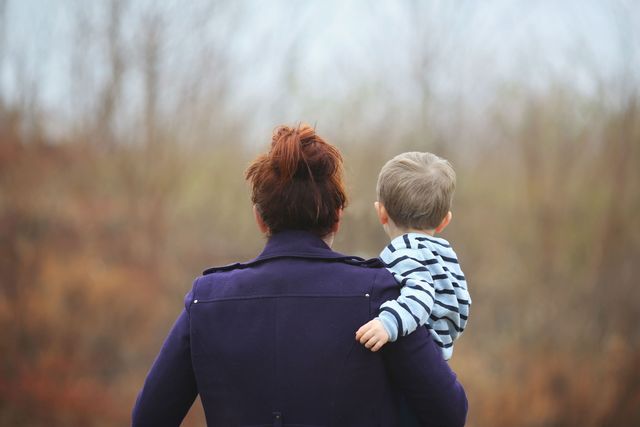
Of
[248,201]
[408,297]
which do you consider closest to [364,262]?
[408,297]

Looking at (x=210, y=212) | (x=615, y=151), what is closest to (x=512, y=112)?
(x=615, y=151)

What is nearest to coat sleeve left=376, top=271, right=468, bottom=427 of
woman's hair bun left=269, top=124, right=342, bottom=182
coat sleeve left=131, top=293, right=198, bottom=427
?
woman's hair bun left=269, top=124, right=342, bottom=182

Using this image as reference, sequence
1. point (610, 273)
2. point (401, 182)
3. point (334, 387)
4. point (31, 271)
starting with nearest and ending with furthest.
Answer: point (334, 387)
point (401, 182)
point (31, 271)
point (610, 273)

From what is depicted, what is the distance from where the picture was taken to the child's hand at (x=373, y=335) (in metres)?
1.60

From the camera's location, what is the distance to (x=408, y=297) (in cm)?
171

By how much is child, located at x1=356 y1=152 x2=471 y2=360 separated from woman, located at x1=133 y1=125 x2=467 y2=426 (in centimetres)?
7

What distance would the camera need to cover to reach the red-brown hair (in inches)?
68.4

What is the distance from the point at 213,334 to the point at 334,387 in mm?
317

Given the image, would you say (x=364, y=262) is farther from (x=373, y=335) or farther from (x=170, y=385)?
(x=170, y=385)

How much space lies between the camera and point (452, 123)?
342 inches

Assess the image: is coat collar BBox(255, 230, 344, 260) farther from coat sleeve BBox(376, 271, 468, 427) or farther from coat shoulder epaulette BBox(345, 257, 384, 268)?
coat sleeve BBox(376, 271, 468, 427)

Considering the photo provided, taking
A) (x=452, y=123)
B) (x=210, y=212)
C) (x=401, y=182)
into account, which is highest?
(x=452, y=123)

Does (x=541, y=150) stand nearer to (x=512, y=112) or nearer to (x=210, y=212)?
(x=512, y=112)

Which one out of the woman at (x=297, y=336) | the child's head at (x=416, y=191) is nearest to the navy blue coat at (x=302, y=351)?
the woman at (x=297, y=336)
